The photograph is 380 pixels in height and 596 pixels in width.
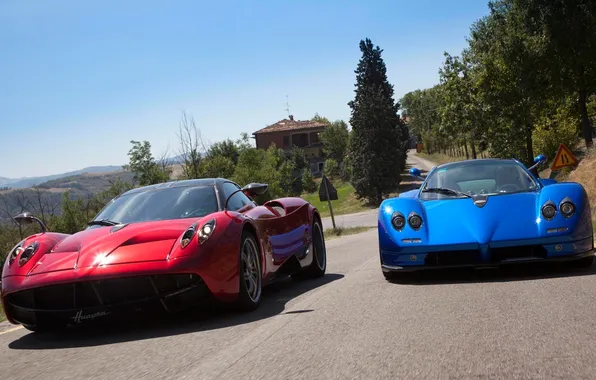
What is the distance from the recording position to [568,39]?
3403 cm

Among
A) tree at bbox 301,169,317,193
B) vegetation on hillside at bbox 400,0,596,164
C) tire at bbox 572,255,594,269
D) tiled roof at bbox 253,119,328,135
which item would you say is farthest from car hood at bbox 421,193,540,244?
tiled roof at bbox 253,119,328,135

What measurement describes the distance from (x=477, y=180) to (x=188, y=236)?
3.80 m

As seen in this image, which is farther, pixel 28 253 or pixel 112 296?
pixel 28 253

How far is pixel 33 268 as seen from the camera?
495 centimetres

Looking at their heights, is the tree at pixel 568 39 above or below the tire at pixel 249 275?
above

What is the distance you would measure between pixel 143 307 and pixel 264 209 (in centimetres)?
248

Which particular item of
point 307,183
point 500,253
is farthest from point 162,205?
point 307,183

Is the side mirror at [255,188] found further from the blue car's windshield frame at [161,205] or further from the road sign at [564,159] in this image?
the road sign at [564,159]

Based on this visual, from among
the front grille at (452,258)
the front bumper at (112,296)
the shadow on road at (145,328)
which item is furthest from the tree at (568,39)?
the front bumper at (112,296)

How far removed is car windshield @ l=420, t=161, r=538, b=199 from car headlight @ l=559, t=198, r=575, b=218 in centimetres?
68

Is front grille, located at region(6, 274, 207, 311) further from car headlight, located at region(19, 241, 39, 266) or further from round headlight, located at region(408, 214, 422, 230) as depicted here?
round headlight, located at region(408, 214, 422, 230)

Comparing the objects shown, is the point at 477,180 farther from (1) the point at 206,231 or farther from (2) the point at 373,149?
(2) the point at 373,149

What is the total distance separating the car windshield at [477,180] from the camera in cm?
693

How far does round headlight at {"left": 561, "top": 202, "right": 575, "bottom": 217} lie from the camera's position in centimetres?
601
